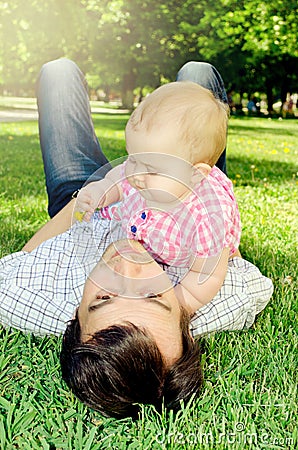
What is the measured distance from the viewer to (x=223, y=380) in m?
2.26

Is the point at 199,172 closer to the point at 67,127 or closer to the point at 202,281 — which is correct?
the point at 202,281

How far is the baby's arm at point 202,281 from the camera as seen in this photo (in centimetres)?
226

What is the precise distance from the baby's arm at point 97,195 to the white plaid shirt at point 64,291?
0.53 ft

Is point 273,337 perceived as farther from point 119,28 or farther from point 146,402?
point 119,28

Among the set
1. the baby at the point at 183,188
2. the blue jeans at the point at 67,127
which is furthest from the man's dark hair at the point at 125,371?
the blue jeans at the point at 67,127

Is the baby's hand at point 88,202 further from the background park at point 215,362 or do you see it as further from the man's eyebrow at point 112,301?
the man's eyebrow at point 112,301

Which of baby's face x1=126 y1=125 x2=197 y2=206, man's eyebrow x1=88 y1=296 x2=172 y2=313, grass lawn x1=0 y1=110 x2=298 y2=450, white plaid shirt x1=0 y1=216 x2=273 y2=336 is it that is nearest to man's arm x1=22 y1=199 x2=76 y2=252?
white plaid shirt x1=0 y1=216 x2=273 y2=336

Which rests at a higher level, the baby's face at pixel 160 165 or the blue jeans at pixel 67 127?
the baby's face at pixel 160 165

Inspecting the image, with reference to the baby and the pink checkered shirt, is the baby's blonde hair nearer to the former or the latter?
the baby

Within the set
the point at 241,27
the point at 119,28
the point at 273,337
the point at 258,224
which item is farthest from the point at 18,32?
the point at 273,337

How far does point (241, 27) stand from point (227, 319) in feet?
84.5

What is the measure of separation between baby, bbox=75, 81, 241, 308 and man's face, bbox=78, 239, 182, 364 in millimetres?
201

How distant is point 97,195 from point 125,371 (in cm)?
91

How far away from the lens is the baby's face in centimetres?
210
